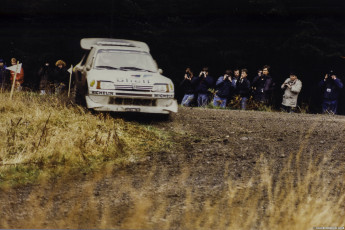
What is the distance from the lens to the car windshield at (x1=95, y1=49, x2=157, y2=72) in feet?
34.4

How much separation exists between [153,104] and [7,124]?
2.89 m

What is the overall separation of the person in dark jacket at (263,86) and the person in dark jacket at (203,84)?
1506mm

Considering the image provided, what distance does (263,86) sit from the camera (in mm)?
15109

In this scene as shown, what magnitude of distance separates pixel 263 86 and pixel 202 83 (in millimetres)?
1983

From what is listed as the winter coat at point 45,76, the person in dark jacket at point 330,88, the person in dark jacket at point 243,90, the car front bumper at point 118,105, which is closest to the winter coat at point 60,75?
the winter coat at point 45,76

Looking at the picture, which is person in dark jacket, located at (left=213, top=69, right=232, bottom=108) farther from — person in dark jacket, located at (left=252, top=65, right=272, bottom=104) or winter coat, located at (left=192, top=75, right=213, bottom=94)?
person in dark jacket, located at (left=252, top=65, right=272, bottom=104)

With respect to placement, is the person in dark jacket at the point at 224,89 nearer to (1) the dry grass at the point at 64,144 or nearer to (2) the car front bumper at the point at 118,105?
(2) the car front bumper at the point at 118,105

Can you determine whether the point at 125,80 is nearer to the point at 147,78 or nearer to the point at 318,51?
the point at 147,78

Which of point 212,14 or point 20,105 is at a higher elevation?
point 212,14

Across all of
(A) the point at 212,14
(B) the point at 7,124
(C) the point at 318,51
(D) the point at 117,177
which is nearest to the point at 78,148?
(D) the point at 117,177

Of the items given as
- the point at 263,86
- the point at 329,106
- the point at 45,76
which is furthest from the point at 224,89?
the point at 45,76

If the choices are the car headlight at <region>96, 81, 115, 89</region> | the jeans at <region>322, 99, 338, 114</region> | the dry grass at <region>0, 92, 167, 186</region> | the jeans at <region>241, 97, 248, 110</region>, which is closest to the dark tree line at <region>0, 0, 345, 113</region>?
the jeans at <region>322, 99, 338, 114</region>

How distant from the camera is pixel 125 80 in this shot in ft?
31.4

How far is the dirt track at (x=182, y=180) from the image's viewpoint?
5.09 meters
